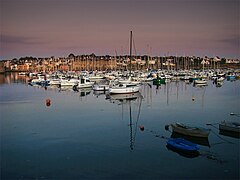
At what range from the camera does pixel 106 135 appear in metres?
19.5

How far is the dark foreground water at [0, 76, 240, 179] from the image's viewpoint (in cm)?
1335

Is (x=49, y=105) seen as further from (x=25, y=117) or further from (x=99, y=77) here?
(x=99, y=77)

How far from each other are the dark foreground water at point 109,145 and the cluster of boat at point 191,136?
35cm

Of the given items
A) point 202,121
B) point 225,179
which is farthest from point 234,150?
point 202,121

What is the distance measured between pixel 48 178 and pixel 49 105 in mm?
20963

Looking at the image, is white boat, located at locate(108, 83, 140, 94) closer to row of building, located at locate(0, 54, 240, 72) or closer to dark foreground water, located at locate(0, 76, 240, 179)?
dark foreground water, located at locate(0, 76, 240, 179)

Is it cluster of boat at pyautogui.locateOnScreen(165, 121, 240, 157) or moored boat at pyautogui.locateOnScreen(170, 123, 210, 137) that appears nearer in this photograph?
cluster of boat at pyautogui.locateOnScreen(165, 121, 240, 157)

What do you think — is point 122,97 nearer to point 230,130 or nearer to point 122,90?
point 122,90

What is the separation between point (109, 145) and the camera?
17.2 metres

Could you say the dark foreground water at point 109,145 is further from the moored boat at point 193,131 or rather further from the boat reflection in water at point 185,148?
the moored boat at point 193,131

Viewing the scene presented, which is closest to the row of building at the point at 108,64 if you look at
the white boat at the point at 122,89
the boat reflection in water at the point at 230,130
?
the white boat at the point at 122,89

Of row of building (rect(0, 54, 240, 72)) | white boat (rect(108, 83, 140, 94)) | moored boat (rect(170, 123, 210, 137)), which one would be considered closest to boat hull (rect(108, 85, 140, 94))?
white boat (rect(108, 83, 140, 94))

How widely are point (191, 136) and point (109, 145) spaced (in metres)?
5.07

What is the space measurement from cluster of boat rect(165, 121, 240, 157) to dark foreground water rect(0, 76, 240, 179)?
35 centimetres
